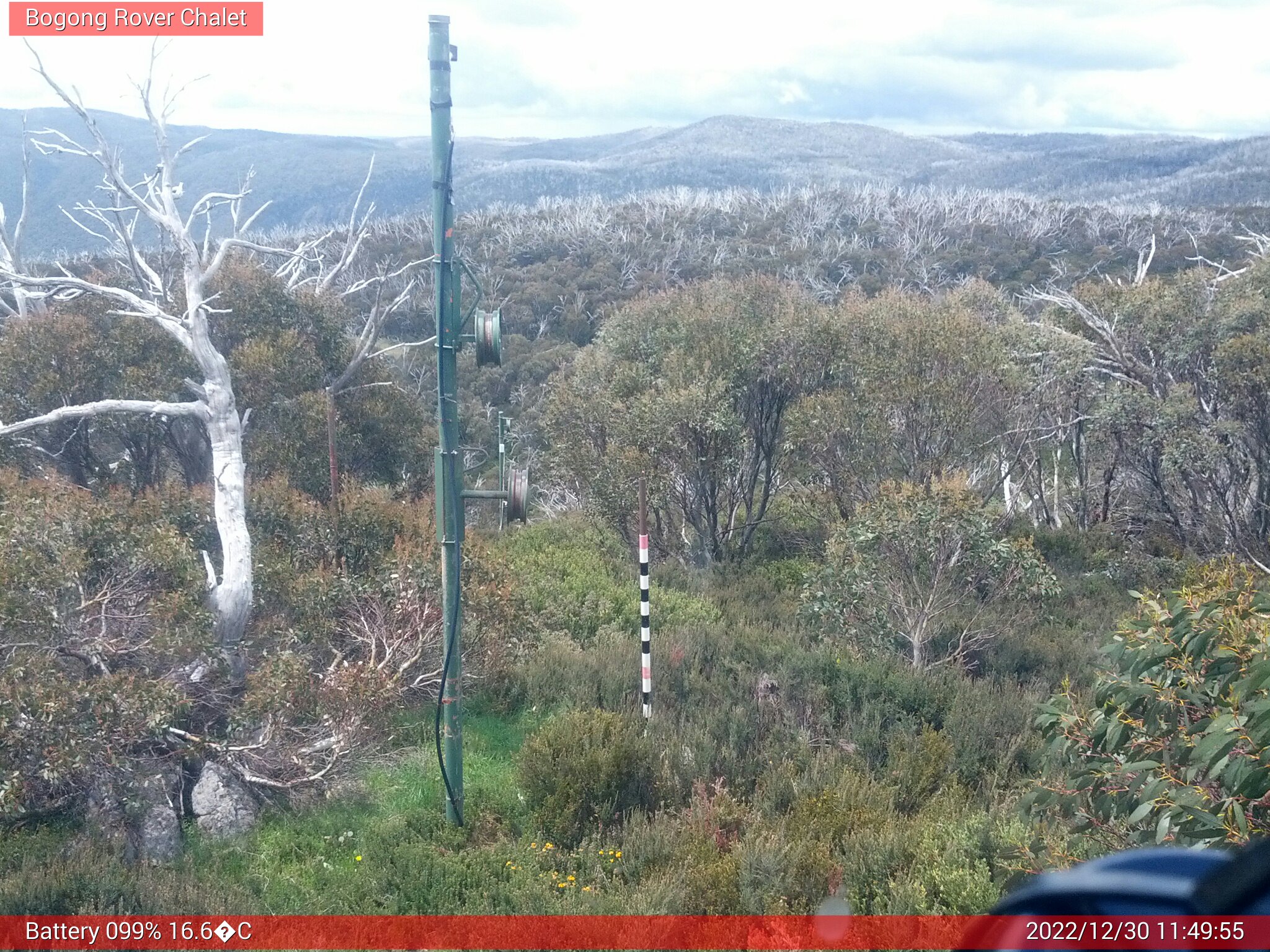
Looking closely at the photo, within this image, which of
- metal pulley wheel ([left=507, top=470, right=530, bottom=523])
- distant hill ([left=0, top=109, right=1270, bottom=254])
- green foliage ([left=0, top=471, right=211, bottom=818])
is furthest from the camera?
distant hill ([left=0, top=109, right=1270, bottom=254])

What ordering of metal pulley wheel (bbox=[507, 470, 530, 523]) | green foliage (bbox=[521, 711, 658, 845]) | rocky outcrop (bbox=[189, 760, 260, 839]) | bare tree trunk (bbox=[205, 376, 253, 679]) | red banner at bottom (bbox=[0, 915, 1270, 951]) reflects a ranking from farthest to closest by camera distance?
1. bare tree trunk (bbox=[205, 376, 253, 679])
2. rocky outcrop (bbox=[189, 760, 260, 839])
3. green foliage (bbox=[521, 711, 658, 845])
4. metal pulley wheel (bbox=[507, 470, 530, 523])
5. red banner at bottom (bbox=[0, 915, 1270, 951])

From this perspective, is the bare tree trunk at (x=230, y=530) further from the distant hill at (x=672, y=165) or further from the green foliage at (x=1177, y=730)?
the distant hill at (x=672, y=165)

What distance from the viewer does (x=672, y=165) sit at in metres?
103

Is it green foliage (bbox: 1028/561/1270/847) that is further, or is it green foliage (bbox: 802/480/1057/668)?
green foliage (bbox: 802/480/1057/668)

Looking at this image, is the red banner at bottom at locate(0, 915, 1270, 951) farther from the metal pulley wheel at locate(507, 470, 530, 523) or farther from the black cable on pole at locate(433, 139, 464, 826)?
the metal pulley wheel at locate(507, 470, 530, 523)

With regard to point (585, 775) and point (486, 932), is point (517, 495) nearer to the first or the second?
point (585, 775)

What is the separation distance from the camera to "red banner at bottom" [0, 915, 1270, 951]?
4422 mm

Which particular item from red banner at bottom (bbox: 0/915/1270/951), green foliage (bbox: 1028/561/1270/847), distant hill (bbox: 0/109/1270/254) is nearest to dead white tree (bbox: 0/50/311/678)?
red banner at bottom (bbox: 0/915/1270/951)

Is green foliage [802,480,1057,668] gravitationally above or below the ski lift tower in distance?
below

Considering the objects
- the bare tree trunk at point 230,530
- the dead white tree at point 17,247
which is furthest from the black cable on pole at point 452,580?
the dead white tree at point 17,247

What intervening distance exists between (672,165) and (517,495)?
10267 centimetres

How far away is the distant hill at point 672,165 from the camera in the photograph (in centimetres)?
6425

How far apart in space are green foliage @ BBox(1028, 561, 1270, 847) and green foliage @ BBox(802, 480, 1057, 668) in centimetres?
539

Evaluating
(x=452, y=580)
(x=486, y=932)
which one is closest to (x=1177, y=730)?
(x=486, y=932)
